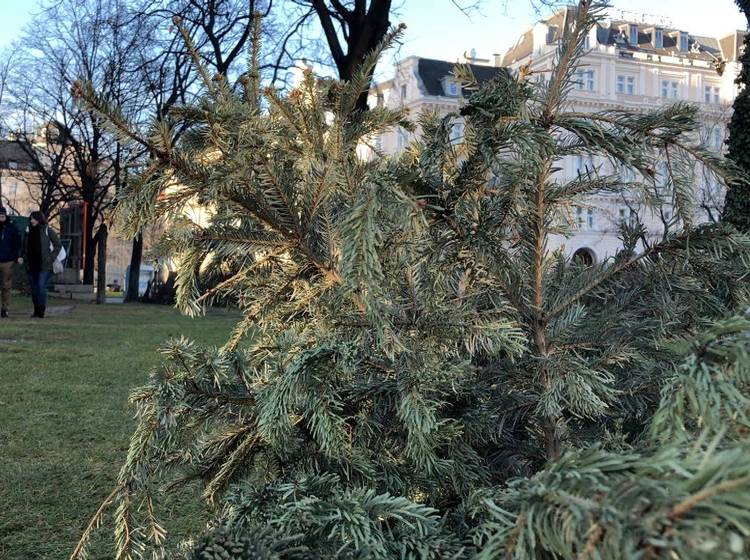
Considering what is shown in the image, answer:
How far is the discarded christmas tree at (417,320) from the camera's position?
1188 mm

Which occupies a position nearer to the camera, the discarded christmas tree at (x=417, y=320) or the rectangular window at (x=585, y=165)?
the discarded christmas tree at (x=417, y=320)

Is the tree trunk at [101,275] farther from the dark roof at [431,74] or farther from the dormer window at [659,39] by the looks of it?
the dormer window at [659,39]

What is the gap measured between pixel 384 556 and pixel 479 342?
49 cm

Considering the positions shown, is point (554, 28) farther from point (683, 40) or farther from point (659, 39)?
point (683, 40)

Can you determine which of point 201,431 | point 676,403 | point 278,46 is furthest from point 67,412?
point 278,46

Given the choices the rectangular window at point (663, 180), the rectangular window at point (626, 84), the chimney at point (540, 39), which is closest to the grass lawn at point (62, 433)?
the rectangular window at point (663, 180)

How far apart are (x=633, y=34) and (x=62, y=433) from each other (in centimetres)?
5639

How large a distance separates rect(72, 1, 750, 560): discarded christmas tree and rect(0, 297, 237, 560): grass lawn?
1.42ft

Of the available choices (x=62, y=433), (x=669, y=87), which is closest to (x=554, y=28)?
(x=62, y=433)

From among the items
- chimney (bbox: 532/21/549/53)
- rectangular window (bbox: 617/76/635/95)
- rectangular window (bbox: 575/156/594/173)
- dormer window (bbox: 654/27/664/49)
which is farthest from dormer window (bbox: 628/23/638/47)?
rectangular window (bbox: 575/156/594/173)

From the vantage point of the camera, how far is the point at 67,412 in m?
5.64

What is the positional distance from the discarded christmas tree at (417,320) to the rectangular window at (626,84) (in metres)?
49.8

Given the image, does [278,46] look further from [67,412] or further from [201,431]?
[201,431]

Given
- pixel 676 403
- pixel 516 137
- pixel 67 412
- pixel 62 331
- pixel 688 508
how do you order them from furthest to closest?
1. pixel 62 331
2. pixel 67 412
3. pixel 516 137
4. pixel 676 403
5. pixel 688 508
